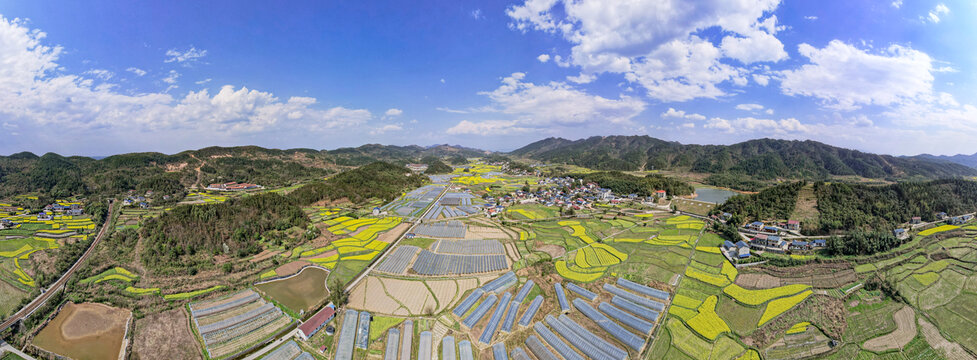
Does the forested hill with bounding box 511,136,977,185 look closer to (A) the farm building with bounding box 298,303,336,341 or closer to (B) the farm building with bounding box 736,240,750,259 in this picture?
(B) the farm building with bounding box 736,240,750,259

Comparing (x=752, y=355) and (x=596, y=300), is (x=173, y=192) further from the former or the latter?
(x=752, y=355)

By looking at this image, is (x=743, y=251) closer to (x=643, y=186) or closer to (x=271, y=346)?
(x=643, y=186)

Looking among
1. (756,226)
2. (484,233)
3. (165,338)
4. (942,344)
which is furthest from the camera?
(484,233)

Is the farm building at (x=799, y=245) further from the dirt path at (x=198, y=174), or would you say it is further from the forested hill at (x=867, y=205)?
the dirt path at (x=198, y=174)

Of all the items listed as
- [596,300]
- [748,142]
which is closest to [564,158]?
[748,142]

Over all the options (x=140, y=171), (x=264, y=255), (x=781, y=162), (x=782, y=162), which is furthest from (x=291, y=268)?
(x=782, y=162)

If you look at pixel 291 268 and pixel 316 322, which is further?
pixel 291 268
